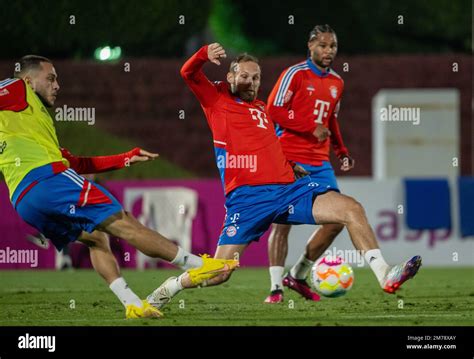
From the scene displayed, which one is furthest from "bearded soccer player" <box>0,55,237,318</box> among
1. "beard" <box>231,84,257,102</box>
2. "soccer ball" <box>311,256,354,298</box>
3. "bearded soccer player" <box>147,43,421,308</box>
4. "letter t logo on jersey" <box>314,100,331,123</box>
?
"letter t logo on jersey" <box>314,100,331,123</box>

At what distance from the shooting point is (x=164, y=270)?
50.3ft

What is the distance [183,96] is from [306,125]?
14.8 metres

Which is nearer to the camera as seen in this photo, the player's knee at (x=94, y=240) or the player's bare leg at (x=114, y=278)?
the player's bare leg at (x=114, y=278)

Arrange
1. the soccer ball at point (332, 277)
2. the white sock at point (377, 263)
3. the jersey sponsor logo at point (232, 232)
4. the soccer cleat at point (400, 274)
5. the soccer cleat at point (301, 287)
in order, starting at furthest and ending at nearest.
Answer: the soccer cleat at point (301, 287)
the soccer ball at point (332, 277)
the jersey sponsor logo at point (232, 232)
the white sock at point (377, 263)
the soccer cleat at point (400, 274)

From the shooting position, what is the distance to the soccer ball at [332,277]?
999 centimetres

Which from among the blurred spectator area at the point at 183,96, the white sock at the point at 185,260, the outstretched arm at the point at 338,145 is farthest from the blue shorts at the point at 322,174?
the blurred spectator area at the point at 183,96

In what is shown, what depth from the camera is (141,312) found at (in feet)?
28.4

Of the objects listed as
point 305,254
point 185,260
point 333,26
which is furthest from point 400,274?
point 333,26

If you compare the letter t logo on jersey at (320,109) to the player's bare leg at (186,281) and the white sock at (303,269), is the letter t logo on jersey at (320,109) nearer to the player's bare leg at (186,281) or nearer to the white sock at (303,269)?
the white sock at (303,269)

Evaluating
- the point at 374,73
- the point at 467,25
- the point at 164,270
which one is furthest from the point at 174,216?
the point at 467,25

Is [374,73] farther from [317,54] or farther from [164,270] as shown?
[317,54]

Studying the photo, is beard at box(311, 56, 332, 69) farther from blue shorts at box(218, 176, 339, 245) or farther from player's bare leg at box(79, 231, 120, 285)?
player's bare leg at box(79, 231, 120, 285)

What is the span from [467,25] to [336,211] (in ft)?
78.5

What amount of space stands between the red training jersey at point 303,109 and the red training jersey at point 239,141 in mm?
918
